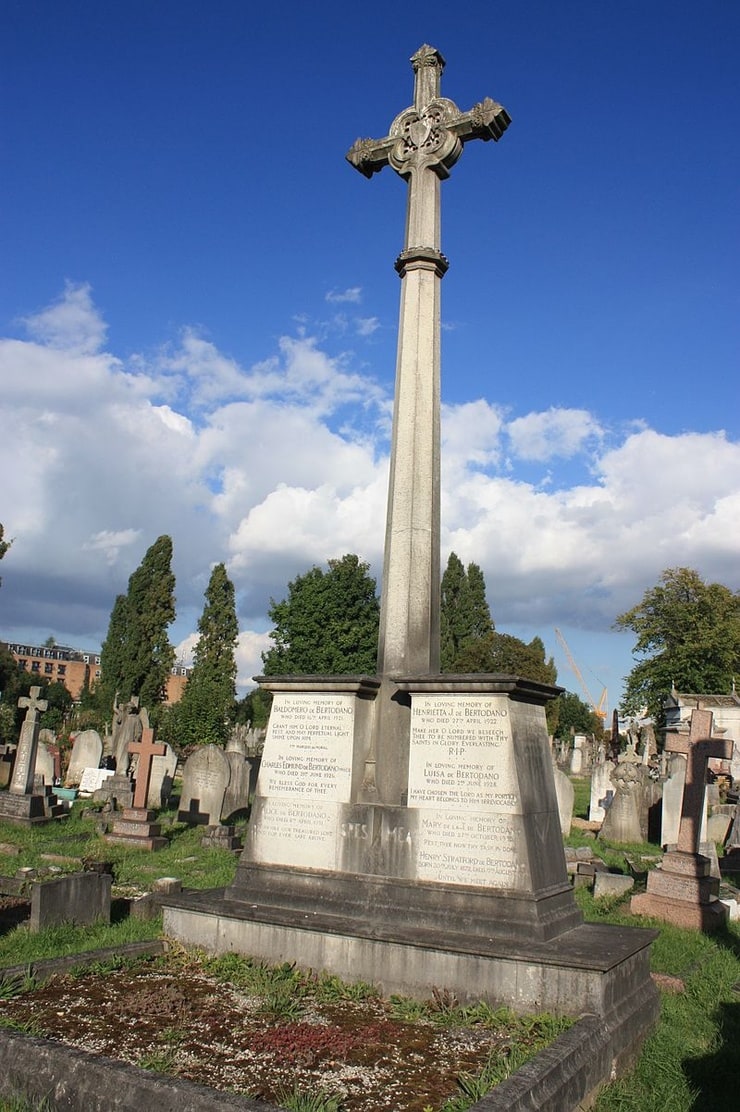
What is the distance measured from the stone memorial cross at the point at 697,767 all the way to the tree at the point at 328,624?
3085 centimetres

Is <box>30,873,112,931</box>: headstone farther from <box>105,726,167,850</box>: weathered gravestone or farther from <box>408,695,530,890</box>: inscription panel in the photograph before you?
<box>105,726,167,850</box>: weathered gravestone

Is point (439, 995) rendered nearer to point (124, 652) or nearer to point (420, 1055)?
point (420, 1055)

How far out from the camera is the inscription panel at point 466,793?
626 cm

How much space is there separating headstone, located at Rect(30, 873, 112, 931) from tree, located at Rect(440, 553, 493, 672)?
47.5 meters

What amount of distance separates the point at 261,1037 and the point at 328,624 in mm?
39582

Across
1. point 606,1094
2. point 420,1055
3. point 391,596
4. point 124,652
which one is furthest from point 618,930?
point 124,652

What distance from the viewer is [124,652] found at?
162 feet

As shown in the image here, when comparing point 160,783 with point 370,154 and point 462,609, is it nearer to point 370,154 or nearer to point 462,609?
point 370,154

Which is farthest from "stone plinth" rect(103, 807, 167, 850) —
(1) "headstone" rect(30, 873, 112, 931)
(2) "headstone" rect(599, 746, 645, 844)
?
(2) "headstone" rect(599, 746, 645, 844)

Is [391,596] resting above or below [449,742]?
above

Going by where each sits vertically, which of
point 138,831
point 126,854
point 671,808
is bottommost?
point 126,854

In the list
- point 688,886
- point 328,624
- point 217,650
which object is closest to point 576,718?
point 217,650

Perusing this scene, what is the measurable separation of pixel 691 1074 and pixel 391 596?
4.50m

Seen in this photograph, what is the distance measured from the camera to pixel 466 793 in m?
6.51
